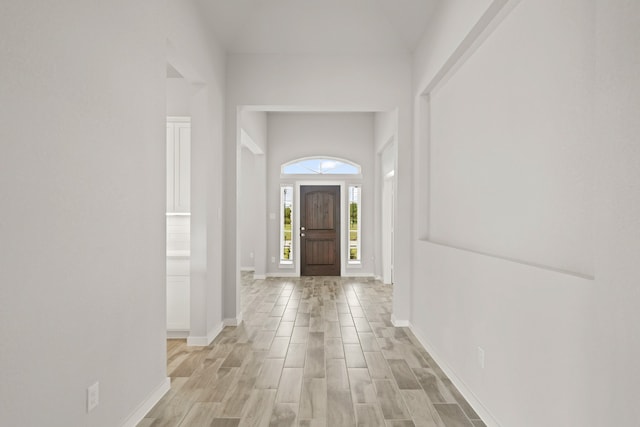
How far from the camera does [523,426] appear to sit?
2135 mm

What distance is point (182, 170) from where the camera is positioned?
14.4 ft

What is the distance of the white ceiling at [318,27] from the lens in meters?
4.49

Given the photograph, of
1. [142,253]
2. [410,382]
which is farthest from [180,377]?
[410,382]

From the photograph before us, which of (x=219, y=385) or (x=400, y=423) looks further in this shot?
(x=219, y=385)

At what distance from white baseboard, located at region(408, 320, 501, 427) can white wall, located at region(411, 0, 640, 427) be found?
0.06ft

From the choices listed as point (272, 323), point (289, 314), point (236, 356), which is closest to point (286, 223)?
point (289, 314)

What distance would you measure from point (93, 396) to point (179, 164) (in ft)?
8.98

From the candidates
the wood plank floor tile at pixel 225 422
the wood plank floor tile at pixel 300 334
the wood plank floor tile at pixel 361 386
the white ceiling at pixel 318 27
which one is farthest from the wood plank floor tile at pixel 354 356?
the white ceiling at pixel 318 27

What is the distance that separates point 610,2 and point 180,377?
3.50m

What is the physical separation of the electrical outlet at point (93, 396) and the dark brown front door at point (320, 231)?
6876 millimetres

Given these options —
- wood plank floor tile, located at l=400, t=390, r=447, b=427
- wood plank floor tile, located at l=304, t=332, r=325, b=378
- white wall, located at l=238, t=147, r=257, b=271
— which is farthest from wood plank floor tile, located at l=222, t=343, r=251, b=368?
white wall, located at l=238, t=147, r=257, b=271

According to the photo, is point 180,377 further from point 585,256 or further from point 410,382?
point 585,256

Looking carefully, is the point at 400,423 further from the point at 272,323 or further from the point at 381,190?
the point at 381,190

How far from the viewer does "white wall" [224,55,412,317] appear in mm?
4879
